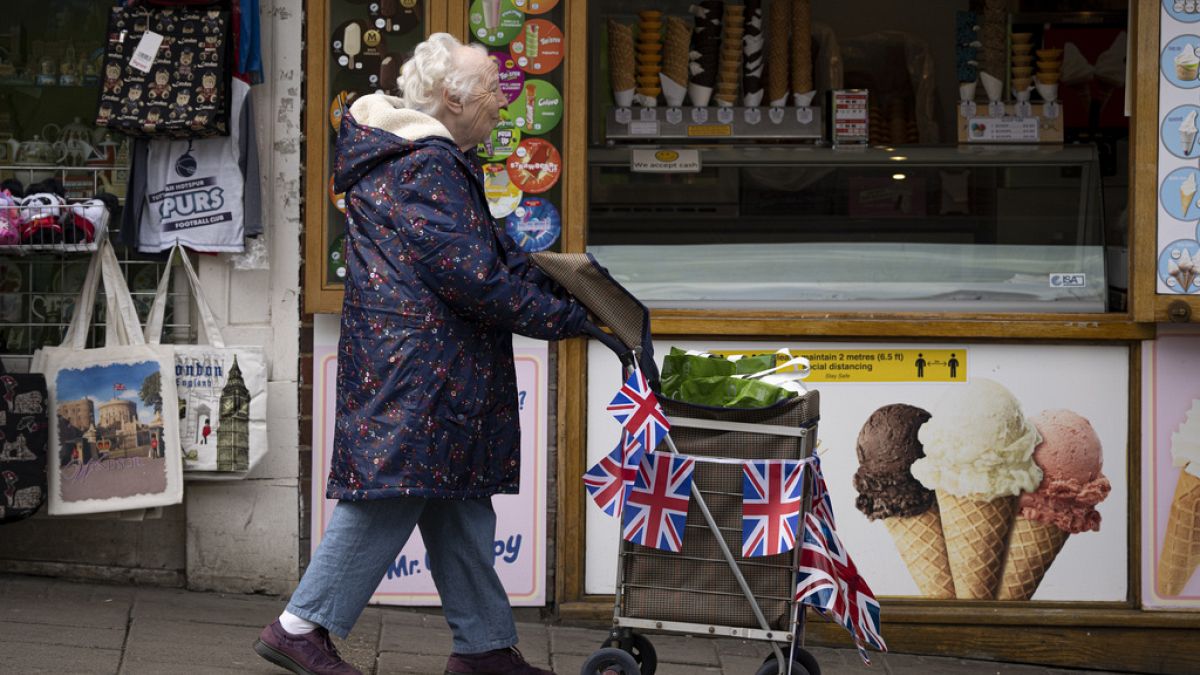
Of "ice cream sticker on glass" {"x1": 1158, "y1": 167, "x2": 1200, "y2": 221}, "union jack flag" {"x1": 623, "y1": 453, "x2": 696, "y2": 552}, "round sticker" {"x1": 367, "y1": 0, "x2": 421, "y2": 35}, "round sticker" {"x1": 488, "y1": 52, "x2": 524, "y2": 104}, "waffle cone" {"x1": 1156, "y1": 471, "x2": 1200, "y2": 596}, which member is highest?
"round sticker" {"x1": 367, "y1": 0, "x2": 421, "y2": 35}

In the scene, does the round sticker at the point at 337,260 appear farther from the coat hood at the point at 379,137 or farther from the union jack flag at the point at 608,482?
the union jack flag at the point at 608,482

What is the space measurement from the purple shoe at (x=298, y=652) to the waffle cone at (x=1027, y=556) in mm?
2569

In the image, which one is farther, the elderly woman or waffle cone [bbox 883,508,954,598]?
waffle cone [bbox 883,508,954,598]

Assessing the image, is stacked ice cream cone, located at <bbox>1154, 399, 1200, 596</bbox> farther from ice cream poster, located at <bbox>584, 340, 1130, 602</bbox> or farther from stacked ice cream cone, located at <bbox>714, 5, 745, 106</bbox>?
stacked ice cream cone, located at <bbox>714, 5, 745, 106</bbox>

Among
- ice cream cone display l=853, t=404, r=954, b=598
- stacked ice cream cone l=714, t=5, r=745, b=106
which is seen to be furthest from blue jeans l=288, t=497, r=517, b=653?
stacked ice cream cone l=714, t=5, r=745, b=106

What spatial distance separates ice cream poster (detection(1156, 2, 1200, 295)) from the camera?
549 centimetres

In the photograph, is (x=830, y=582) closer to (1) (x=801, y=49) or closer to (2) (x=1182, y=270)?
(2) (x=1182, y=270)

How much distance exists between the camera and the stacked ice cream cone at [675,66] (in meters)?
6.18

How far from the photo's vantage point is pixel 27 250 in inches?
214

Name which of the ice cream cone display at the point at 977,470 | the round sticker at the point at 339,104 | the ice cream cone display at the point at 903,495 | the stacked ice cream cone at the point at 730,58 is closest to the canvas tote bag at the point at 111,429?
the round sticker at the point at 339,104

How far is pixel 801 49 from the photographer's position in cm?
626

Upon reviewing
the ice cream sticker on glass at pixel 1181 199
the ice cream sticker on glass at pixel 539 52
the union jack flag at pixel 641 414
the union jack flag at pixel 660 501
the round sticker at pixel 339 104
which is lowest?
the union jack flag at pixel 660 501

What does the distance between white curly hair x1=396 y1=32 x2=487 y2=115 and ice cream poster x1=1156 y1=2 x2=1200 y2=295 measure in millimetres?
2617

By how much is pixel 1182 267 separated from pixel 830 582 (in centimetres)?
216
